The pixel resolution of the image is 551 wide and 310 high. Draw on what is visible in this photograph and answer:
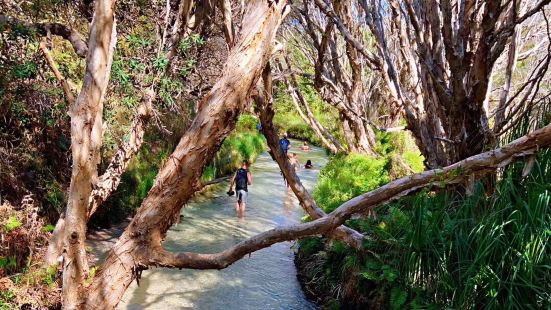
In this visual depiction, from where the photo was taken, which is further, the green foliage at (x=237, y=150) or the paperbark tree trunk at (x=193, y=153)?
the green foliage at (x=237, y=150)

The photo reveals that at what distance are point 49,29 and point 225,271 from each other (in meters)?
5.30

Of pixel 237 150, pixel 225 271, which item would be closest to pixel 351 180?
pixel 225 271

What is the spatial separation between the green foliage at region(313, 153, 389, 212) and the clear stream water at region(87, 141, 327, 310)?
4.73 ft

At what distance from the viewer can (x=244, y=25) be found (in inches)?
121

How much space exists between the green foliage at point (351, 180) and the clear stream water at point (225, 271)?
144 cm

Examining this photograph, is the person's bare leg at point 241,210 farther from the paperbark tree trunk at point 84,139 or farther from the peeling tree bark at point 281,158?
the paperbark tree trunk at point 84,139

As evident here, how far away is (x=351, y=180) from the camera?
1096 centimetres

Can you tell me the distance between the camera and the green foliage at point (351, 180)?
1038 cm

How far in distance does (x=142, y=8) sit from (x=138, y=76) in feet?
8.33

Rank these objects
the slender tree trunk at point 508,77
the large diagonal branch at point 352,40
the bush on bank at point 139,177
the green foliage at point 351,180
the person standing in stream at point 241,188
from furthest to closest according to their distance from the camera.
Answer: the person standing in stream at point 241,188 → the bush on bank at point 139,177 → the green foliage at point 351,180 → the large diagonal branch at point 352,40 → the slender tree trunk at point 508,77

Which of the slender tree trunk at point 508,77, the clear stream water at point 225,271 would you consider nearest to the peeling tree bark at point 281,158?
the slender tree trunk at point 508,77

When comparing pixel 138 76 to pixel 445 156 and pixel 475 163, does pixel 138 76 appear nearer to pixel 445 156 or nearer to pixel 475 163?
pixel 445 156

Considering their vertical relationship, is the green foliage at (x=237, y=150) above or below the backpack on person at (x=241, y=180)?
above

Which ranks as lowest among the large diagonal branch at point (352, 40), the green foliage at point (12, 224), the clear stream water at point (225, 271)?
the clear stream water at point (225, 271)
